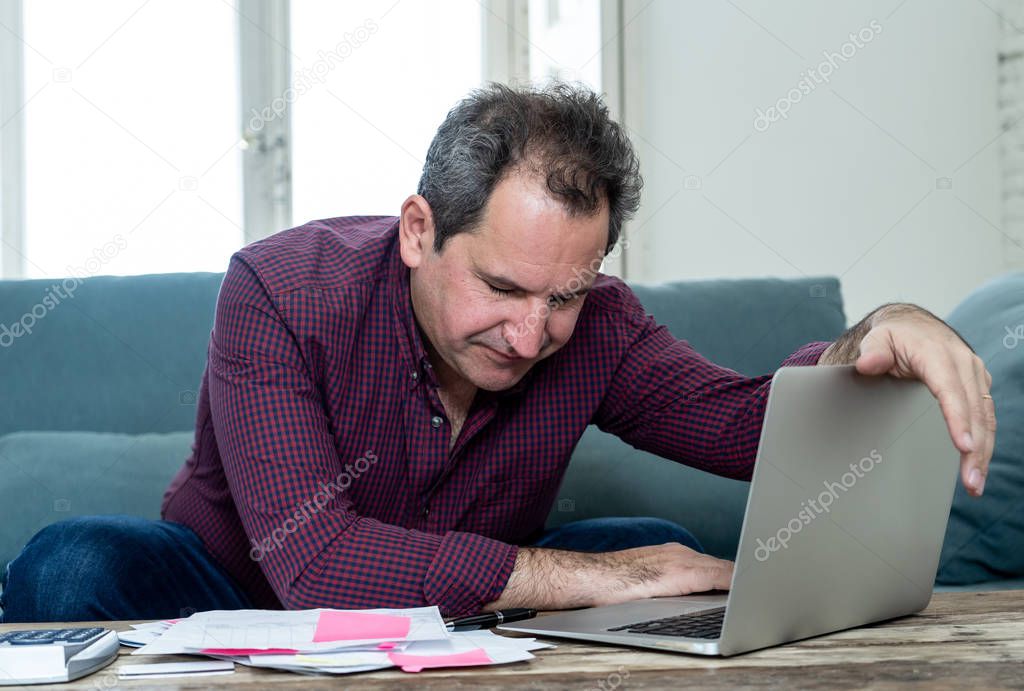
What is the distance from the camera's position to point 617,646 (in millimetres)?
765

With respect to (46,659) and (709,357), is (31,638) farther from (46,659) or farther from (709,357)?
(709,357)

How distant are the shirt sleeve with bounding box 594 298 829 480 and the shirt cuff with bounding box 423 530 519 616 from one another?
41 cm

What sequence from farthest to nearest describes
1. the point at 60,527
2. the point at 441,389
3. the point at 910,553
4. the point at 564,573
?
1. the point at 441,389
2. the point at 60,527
3. the point at 564,573
4. the point at 910,553

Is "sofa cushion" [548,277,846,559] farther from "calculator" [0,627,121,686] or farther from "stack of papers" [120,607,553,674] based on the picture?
"calculator" [0,627,121,686]

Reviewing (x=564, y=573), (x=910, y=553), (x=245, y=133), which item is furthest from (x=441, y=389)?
(x=245, y=133)

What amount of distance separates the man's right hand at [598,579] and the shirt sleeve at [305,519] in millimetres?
20

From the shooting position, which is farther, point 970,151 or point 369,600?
point 970,151

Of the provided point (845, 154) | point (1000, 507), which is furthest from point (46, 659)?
point (845, 154)

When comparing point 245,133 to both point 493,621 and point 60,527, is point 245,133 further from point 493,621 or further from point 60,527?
point 493,621

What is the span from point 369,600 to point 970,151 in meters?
2.85

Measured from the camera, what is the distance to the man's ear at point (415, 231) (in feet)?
3.92

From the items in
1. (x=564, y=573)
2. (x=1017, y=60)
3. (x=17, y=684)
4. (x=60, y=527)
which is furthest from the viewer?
(x=1017, y=60)

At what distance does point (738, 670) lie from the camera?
68 cm

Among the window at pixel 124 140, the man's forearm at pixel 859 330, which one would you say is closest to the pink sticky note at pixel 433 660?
the man's forearm at pixel 859 330
